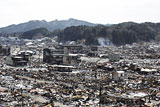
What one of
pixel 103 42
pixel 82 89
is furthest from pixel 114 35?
pixel 82 89

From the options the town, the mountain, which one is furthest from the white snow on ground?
the town

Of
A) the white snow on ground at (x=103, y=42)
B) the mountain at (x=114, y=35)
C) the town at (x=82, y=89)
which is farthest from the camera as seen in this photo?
the mountain at (x=114, y=35)

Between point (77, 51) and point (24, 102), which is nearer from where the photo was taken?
point (24, 102)

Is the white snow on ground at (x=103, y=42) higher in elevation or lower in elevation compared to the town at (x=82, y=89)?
higher

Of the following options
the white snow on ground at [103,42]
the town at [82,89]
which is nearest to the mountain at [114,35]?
the white snow on ground at [103,42]

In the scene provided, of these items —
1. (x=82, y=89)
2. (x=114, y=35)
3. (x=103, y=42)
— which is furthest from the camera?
(x=114, y=35)

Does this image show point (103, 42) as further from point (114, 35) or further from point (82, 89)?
point (82, 89)

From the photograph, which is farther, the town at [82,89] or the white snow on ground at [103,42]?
the white snow on ground at [103,42]

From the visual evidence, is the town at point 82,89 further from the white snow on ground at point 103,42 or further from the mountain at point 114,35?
the mountain at point 114,35

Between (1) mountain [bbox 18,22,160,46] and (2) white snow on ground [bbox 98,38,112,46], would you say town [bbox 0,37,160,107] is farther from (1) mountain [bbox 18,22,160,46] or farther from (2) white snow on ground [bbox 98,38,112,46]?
(1) mountain [bbox 18,22,160,46]

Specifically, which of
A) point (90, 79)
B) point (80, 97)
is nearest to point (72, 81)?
point (90, 79)

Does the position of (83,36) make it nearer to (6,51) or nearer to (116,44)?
(116,44)
